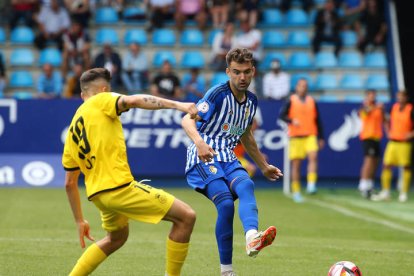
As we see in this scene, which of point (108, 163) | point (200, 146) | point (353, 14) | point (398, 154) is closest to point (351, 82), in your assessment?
point (353, 14)

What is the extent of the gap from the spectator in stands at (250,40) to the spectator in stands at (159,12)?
219cm

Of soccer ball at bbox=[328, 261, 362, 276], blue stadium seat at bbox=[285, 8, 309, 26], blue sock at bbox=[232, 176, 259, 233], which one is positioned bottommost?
soccer ball at bbox=[328, 261, 362, 276]

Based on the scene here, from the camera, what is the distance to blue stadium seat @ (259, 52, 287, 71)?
22.5 m

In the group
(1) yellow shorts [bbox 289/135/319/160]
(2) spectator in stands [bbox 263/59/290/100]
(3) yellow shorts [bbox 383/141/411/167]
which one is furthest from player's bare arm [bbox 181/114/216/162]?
(2) spectator in stands [bbox 263/59/290/100]

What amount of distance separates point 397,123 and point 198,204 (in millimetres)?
5076

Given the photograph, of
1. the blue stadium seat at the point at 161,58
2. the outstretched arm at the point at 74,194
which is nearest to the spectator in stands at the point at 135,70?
the blue stadium seat at the point at 161,58

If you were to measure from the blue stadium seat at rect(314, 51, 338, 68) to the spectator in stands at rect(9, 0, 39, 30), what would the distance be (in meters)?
7.30

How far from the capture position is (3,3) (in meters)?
22.5

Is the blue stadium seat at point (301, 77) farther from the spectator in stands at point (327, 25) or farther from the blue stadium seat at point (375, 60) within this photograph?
the blue stadium seat at point (375, 60)

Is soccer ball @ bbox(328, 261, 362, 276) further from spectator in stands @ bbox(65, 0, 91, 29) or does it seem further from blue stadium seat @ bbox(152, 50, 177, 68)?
→ spectator in stands @ bbox(65, 0, 91, 29)

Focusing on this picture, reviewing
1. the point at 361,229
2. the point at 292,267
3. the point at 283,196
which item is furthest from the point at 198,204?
the point at 292,267

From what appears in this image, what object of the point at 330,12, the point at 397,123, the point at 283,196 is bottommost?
the point at 283,196

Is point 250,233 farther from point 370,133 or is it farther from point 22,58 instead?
point 22,58

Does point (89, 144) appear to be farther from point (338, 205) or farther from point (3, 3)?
point (3, 3)
